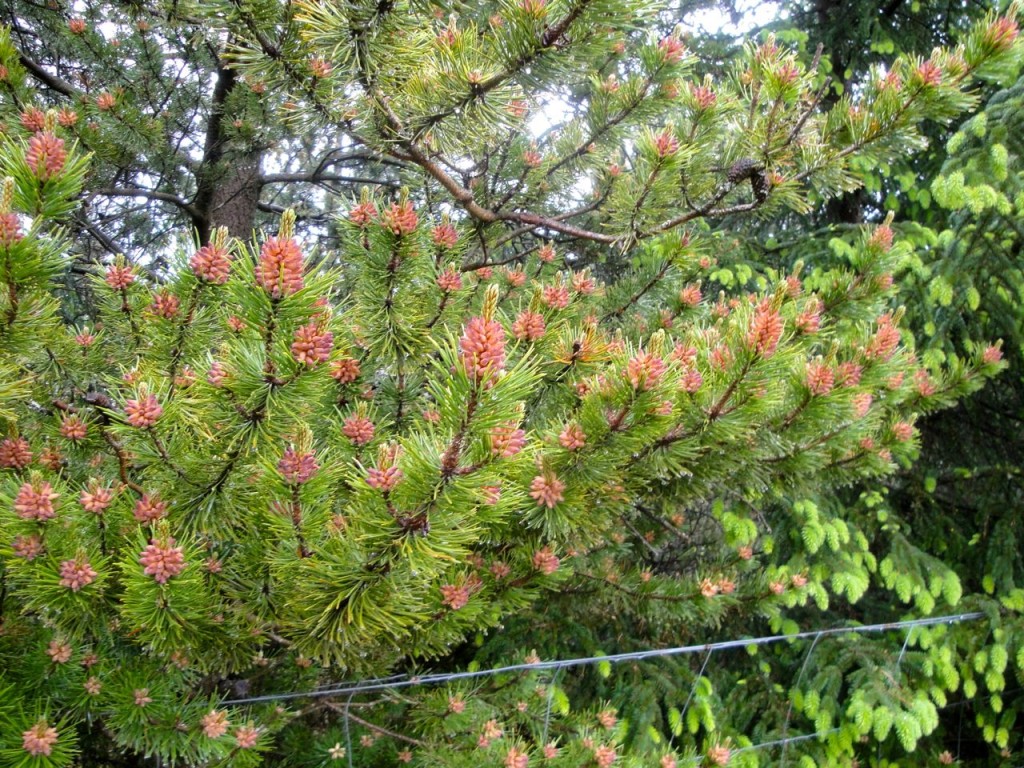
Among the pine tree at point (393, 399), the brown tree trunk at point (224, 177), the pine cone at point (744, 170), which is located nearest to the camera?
the pine tree at point (393, 399)

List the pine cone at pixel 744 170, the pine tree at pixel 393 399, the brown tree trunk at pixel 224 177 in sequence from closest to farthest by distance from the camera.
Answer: the pine tree at pixel 393 399 → the pine cone at pixel 744 170 → the brown tree trunk at pixel 224 177

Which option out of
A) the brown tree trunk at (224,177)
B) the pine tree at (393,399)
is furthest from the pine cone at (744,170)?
the brown tree trunk at (224,177)

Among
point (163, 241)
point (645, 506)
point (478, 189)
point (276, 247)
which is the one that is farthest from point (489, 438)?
point (163, 241)

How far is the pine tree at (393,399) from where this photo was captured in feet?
3.59

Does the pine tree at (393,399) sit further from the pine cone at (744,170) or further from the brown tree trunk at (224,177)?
the brown tree trunk at (224,177)

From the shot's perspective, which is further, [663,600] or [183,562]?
[663,600]

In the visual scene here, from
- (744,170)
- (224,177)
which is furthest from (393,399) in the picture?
(224,177)

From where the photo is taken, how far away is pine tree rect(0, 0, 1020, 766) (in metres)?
1.09

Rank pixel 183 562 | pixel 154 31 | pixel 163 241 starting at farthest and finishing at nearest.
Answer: pixel 163 241
pixel 154 31
pixel 183 562

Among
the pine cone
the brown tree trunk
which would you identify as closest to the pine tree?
the pine cone

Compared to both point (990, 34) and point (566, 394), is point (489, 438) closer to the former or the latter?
point (566, 394)

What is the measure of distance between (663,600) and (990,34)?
6.33ft

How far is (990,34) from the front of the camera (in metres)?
1.59

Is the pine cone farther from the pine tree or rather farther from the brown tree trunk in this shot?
the brown tree trunk
